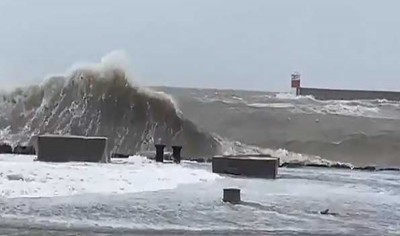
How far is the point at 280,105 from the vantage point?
4544cm

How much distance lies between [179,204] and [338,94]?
4464 cm

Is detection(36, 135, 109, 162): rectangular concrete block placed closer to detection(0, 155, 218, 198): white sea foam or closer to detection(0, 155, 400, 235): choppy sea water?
detection(0, 155, 218, 198): white sea foam

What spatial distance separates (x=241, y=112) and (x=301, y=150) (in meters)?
7.92

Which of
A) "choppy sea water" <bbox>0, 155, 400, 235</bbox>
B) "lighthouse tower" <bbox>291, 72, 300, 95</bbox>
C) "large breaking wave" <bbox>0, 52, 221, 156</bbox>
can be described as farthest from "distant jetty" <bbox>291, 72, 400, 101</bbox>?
"choppy sea water" <bbox>0, 155, 400, 235</bbox>

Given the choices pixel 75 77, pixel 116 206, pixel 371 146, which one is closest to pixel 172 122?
pixel 75 77

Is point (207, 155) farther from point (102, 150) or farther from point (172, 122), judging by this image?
point (102, 150)

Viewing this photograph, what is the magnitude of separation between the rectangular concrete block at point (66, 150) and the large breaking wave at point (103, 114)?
32.3ft

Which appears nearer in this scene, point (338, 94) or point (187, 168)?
point (187, 168)

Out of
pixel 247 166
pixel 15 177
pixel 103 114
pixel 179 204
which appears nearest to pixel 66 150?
pixel 247 166

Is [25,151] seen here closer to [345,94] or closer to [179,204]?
[179,204]

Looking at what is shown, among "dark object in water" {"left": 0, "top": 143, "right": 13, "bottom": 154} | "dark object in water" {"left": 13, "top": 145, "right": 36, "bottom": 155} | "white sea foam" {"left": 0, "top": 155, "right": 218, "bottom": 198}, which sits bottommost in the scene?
"dark object in water" {"left": 13, "top": 145, "right": 36, "bottom": 155}

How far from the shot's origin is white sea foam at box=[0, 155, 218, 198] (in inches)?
526

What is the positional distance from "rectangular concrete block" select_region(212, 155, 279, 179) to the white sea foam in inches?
34.1

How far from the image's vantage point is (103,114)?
30531 millimetres
